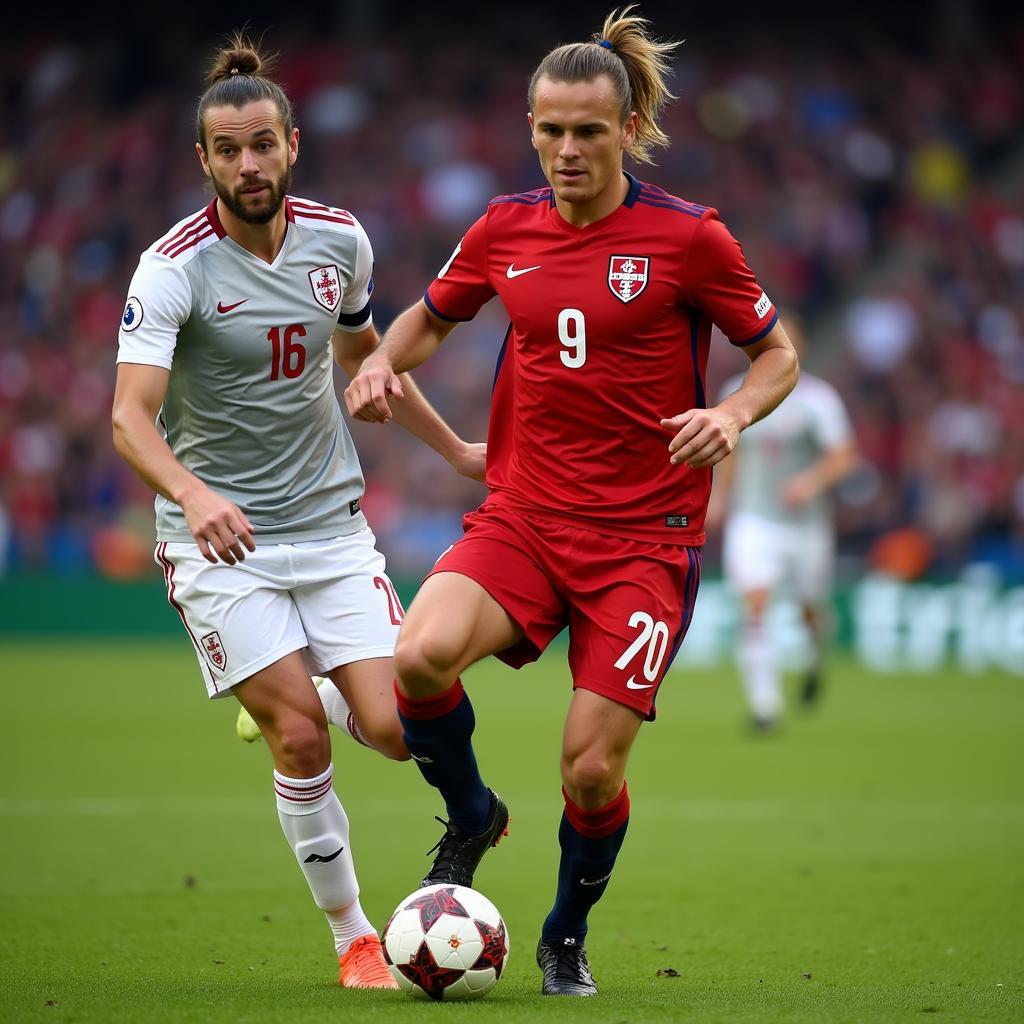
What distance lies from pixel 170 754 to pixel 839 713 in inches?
222

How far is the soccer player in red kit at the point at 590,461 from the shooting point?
16.4 ft

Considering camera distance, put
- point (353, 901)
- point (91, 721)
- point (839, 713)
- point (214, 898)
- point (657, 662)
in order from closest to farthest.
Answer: point (657, 662) < point (353, 901) < point (214, 898) < point (91, 721) < point (839, 713)

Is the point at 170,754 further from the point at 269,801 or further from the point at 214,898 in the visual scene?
the point at 214,898

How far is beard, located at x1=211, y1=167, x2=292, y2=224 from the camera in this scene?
17.2ft

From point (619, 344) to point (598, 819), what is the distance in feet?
4.62

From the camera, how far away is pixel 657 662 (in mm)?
5051

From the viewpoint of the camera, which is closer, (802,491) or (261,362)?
(261,362)

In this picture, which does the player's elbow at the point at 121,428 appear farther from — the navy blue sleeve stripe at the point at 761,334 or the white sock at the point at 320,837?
the navy blue sleeve stripe at the point at 761,334

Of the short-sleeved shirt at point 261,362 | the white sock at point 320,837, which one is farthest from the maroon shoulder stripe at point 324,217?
the white sock at point 320,837

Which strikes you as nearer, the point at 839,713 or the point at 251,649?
the point at 251,649

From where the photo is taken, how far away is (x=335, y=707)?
5.66 m

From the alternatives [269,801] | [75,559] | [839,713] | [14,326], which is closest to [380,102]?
[14,326]

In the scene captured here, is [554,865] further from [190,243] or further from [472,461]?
[190,243]

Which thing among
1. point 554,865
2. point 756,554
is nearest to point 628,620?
point 554,865
